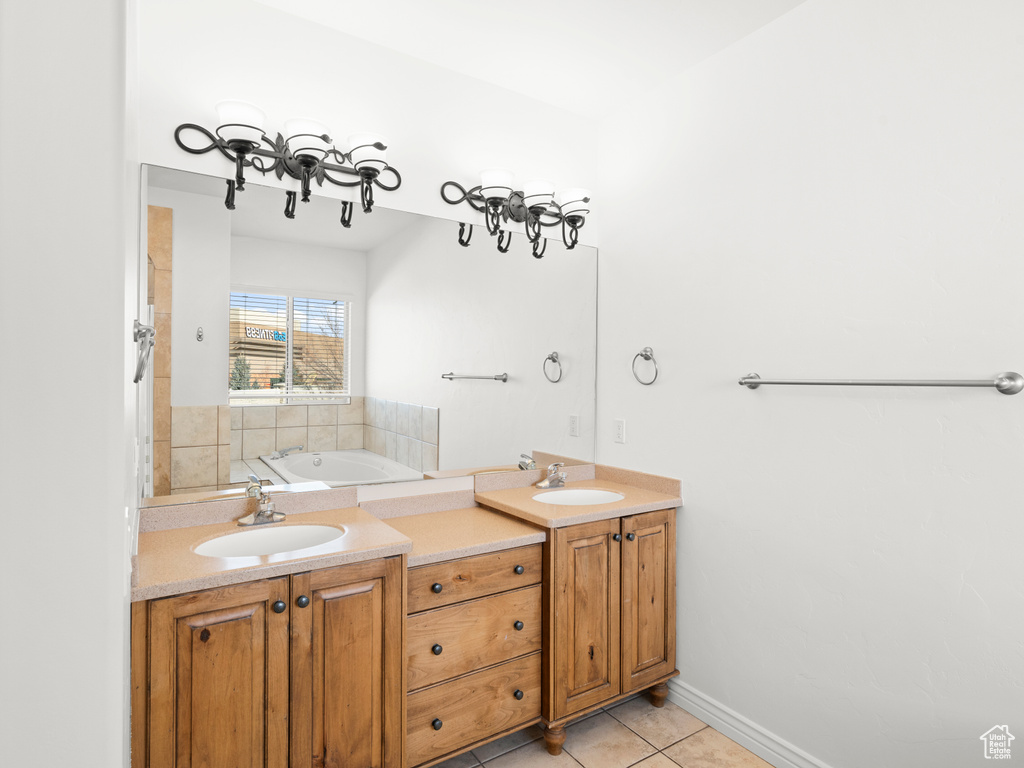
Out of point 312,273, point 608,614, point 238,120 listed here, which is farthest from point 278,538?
point 238,120

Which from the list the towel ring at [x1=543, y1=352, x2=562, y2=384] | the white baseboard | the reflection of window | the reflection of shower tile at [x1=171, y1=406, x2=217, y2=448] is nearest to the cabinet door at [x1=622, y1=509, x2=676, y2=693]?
the white baseboard

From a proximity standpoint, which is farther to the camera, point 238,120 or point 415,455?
point 415,455

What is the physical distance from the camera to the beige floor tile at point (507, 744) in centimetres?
195

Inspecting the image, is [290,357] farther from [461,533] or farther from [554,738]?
[554,738]

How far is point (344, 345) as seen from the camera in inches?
81.7

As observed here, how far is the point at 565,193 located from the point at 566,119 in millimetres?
413

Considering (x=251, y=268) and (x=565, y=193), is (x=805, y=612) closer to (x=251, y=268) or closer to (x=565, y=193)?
(x=565, y=193)

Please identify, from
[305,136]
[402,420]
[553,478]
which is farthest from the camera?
[553,478]

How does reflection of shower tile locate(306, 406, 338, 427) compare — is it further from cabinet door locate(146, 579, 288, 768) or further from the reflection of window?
cabinet door locate(146, 579, 288, 768)

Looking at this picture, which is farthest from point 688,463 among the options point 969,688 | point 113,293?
point 113,293

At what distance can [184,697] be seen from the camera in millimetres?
1328

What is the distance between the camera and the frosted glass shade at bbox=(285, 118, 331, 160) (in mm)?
1815

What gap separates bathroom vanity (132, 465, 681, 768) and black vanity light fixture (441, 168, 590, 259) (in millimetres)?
1067

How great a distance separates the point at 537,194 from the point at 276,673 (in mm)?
1924
